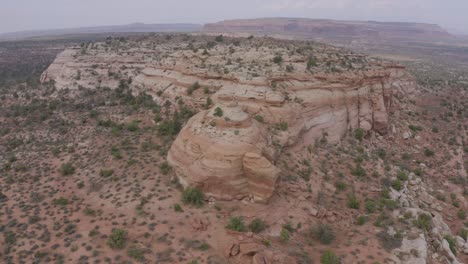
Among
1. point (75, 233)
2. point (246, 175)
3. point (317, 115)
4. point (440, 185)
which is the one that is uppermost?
point (317, 115)

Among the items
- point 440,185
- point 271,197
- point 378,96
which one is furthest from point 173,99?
point 440,185

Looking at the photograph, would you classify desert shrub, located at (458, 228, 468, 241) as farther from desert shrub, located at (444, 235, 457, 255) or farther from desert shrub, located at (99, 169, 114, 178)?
desert shrub, located at (99, 169, 114, 178)

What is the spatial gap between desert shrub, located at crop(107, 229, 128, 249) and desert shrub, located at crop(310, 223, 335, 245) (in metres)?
11.3

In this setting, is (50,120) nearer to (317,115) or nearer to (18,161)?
(18,161)

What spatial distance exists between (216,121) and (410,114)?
96.6 ft

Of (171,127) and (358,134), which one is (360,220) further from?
(171,127)

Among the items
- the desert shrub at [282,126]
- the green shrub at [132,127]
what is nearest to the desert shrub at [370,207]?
the desert shrub at [282,126]

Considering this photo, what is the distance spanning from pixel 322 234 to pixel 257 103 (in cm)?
1154

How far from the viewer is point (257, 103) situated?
86.8ft

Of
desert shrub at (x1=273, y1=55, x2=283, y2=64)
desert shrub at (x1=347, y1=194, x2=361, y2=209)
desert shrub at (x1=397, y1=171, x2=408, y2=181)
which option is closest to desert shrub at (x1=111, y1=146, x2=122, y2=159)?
desert shrub at (x1=273, y1=55, x2=283, y2=64)

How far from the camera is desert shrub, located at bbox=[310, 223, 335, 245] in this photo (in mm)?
19516

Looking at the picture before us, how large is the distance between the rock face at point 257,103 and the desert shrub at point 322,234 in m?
3.55

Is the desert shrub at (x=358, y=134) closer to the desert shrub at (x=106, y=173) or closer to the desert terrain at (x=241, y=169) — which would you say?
the desert terrain at (x=241, y=169)

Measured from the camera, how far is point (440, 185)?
1155 inches
